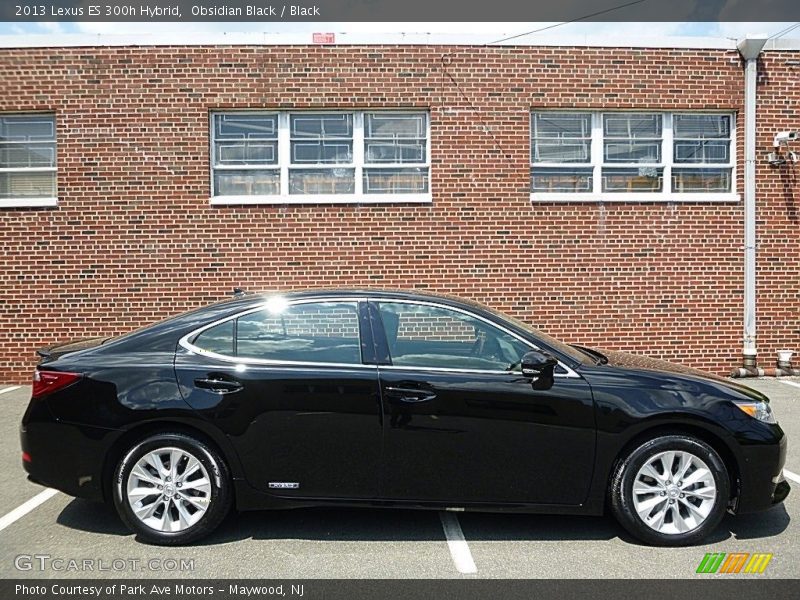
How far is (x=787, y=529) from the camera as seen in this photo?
13.3 ft

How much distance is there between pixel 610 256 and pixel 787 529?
18.0 feet

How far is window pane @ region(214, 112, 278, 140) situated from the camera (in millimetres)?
8961

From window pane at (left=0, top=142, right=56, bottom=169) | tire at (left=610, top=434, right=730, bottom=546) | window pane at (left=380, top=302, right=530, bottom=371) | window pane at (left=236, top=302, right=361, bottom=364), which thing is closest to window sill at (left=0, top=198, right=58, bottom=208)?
window pane at (left=0, top=142, right=56, bottom=169)

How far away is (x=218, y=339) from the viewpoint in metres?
4.05

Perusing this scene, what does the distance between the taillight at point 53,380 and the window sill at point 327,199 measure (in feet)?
17.2

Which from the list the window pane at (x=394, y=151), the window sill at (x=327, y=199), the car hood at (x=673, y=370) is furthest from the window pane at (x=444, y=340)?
the window pane at (x=394, y=151)

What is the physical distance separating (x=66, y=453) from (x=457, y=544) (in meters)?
2.42

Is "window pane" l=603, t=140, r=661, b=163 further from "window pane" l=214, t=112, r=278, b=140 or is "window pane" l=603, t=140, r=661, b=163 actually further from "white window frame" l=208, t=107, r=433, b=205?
"window pane" l=214, t=112, r=278, b=140

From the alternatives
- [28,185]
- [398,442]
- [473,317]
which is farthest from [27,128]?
[398,442]

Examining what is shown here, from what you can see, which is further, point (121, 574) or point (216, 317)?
point (216, 317)

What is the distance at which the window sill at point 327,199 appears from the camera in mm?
8883
